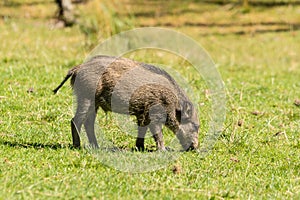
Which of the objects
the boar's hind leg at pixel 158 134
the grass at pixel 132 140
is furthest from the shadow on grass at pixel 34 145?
the boar's hind leg at pixel 158 134

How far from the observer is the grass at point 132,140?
5.00 m

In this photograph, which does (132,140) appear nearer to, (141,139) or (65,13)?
(141,139)

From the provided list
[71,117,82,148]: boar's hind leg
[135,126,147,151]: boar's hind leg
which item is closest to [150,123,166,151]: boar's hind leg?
[135,126,147,151]: boar's hind leg

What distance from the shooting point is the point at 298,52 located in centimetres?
1609

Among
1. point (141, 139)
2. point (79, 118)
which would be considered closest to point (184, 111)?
point (141, 139)

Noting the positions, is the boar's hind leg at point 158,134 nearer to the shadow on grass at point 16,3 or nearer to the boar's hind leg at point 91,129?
the boar's hind leg at point 91,129

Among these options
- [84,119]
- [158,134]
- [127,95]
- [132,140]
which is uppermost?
[127,95]

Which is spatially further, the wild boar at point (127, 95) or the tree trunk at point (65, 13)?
the tree trunk at point (65, 13)

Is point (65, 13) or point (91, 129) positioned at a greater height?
point (65, 13)

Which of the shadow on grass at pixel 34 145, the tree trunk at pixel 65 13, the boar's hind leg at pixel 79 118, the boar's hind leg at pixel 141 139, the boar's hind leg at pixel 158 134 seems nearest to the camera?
the shadow on grass at pixel 34 145

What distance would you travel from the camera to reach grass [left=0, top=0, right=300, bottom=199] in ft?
16.4

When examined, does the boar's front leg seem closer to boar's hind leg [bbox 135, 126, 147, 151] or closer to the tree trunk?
boar's hind leg [bbox 135, 126, 147, 151]

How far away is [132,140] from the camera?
670 cm

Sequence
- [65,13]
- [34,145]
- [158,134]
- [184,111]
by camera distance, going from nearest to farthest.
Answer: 1. [34,145]
2. [158,134]
3. [184,111]
4. [65,13]
